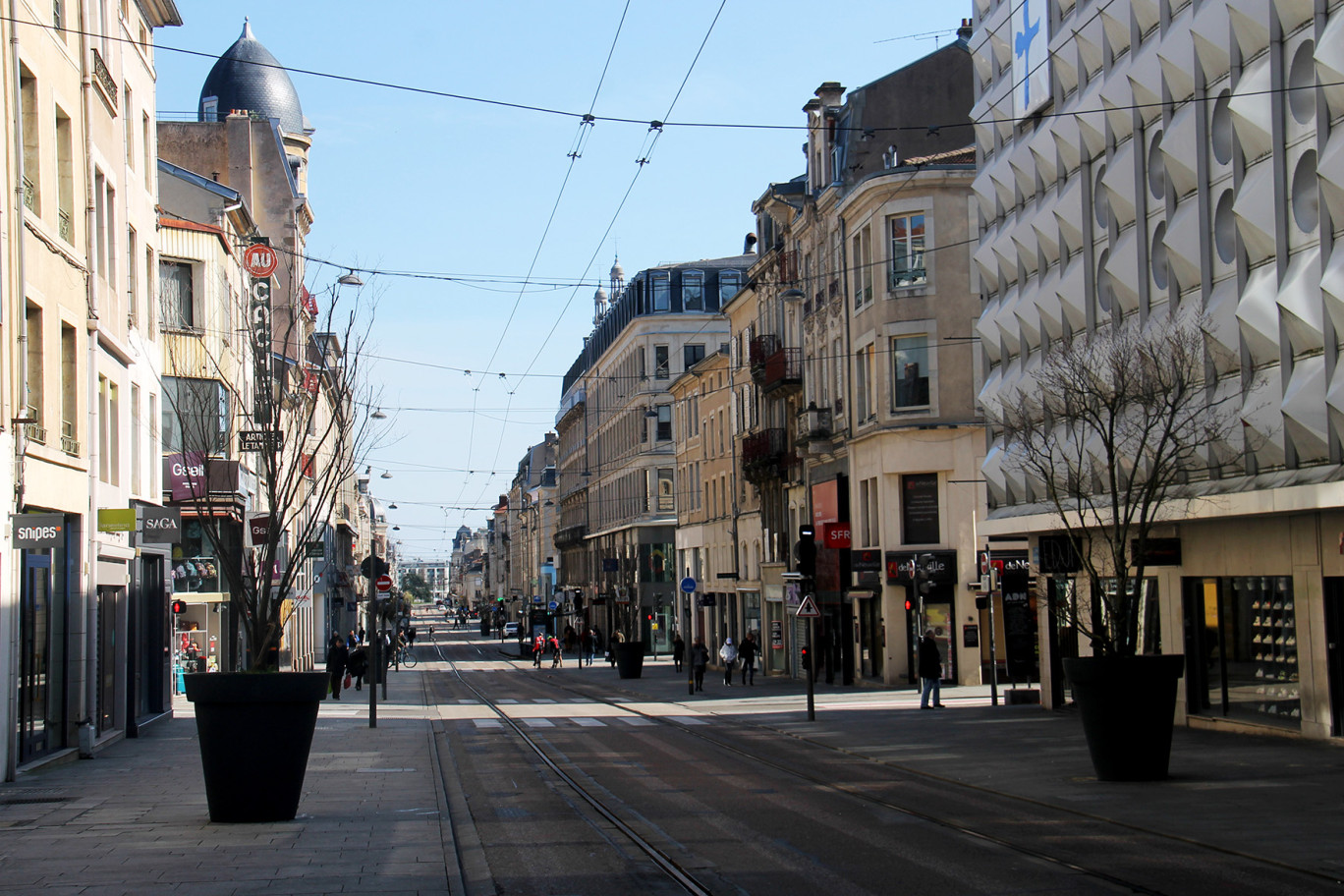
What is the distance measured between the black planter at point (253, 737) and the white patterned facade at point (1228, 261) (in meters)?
11.8

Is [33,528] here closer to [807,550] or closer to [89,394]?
[89,394]

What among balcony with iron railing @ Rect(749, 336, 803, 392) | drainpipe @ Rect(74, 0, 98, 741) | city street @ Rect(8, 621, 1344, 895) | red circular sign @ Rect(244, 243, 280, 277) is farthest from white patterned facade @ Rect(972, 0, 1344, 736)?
red circular sign @ Rect(244, 243, 280, 277)

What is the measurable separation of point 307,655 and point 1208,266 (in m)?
55.1

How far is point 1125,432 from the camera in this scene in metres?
18.8

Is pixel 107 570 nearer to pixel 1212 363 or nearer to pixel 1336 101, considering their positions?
pixel 1212 363

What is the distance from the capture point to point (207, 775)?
12.8 m

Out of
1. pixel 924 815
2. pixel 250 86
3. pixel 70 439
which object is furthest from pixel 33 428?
pixel 250 86

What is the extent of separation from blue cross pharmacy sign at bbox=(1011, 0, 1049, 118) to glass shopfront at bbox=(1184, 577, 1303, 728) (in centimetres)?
994

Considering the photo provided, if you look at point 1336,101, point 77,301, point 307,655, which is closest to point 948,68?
point 1336,101

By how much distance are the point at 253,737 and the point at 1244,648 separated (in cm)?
1509

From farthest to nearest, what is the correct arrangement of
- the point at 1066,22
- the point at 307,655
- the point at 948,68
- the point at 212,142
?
the point at 307,655
the point at 212,142
the point at 948,68
the point at 1066,22

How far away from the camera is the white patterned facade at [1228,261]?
18531mm

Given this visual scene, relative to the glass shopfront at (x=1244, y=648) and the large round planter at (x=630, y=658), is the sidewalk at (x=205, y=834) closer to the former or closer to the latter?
the glass shopfront at (x=1244, y=648)

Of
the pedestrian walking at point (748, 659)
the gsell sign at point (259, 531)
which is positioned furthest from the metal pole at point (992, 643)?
the gsell sign at point (259, 531)
